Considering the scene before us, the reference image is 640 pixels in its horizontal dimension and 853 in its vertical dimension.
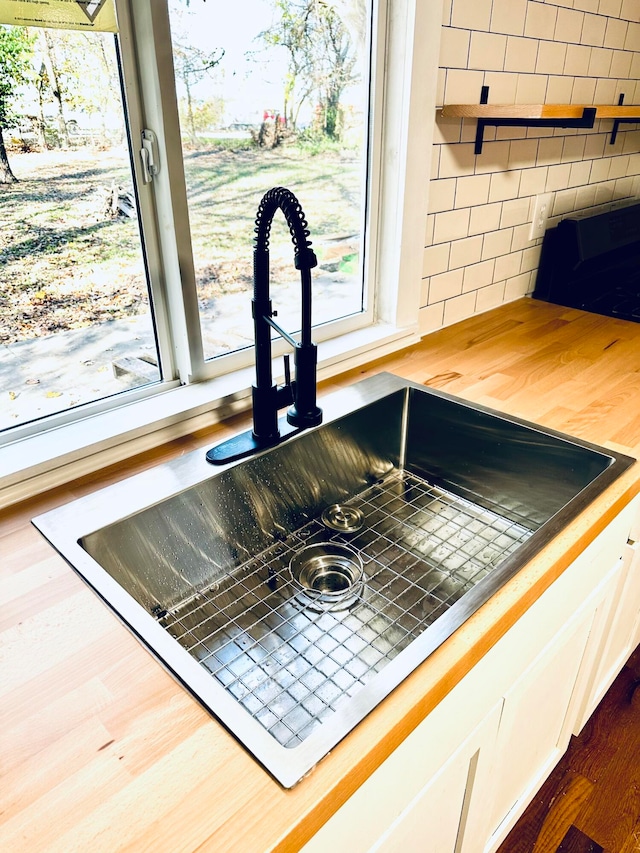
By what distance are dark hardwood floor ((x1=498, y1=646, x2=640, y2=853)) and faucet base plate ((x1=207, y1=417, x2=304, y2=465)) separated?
3.24 feet

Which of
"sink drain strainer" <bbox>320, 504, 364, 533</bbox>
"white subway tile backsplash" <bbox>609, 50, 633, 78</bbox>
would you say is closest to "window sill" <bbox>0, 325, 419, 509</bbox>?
"sink drain strainer" <bbox>320, 504, 364, 533</bbox>

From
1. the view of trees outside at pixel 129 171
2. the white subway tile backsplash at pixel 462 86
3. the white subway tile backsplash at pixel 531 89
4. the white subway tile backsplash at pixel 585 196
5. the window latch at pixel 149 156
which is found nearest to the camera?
the view of trees outside at pixel 129 171

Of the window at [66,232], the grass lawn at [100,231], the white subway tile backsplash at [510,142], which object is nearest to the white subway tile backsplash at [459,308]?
the white subway tile backsplash at [510,142]

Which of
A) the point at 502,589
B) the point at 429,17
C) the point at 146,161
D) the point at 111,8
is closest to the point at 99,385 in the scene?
Result: the point at 146,161

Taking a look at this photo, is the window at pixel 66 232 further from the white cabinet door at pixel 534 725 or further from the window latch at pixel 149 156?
the white cabinet door at pixel 534 725

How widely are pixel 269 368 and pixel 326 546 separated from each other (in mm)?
336

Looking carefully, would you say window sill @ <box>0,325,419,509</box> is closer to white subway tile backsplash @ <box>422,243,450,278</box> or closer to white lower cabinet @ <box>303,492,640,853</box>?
white subway tile backsplash @ <box>422,243,450,278</box>

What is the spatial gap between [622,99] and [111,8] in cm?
187

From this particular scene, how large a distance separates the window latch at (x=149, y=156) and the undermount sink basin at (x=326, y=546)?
0.50 m

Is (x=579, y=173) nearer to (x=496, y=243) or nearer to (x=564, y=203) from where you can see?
(x=564, y=203)

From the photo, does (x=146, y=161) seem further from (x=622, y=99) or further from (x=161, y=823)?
(x=622, y=99)

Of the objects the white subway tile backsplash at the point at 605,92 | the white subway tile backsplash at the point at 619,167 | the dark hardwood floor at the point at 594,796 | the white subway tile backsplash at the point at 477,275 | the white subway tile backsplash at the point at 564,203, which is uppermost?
the white subway tile backsplash at the point at 605,92

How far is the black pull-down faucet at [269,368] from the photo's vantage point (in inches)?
38.2

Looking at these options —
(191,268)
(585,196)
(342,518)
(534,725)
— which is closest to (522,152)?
(585,196)
